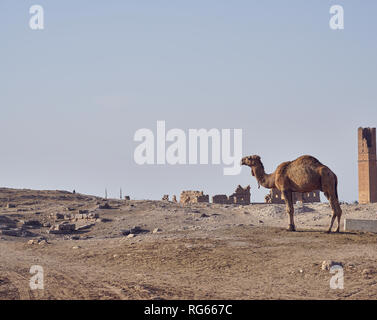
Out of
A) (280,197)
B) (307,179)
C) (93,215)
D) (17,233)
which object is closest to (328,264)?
(307,179)

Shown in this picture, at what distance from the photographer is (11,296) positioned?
44.3ft

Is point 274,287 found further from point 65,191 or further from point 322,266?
point 65,191

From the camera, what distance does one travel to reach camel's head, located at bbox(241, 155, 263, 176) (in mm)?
25891

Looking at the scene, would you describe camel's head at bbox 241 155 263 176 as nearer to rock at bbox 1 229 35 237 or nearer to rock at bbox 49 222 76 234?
rock at bbox 49 222 76 234

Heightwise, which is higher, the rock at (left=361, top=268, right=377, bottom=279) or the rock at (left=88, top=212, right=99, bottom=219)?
the rock at (left=88, top=212, right=99, bottom=219)

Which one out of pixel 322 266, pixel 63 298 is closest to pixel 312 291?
pixel 322 266

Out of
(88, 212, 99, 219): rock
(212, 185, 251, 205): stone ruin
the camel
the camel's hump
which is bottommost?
(88, 212, 99, 219): rock

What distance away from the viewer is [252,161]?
2595 cm

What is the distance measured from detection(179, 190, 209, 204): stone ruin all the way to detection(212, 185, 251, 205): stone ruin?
73cm

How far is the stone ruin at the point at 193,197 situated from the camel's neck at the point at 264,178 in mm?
20399

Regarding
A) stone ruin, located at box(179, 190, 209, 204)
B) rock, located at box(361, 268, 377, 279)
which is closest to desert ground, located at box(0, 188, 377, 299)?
rock, located at box(361, 268, 377, 279)

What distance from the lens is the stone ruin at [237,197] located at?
46125mm

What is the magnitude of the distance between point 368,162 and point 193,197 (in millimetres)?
32985
